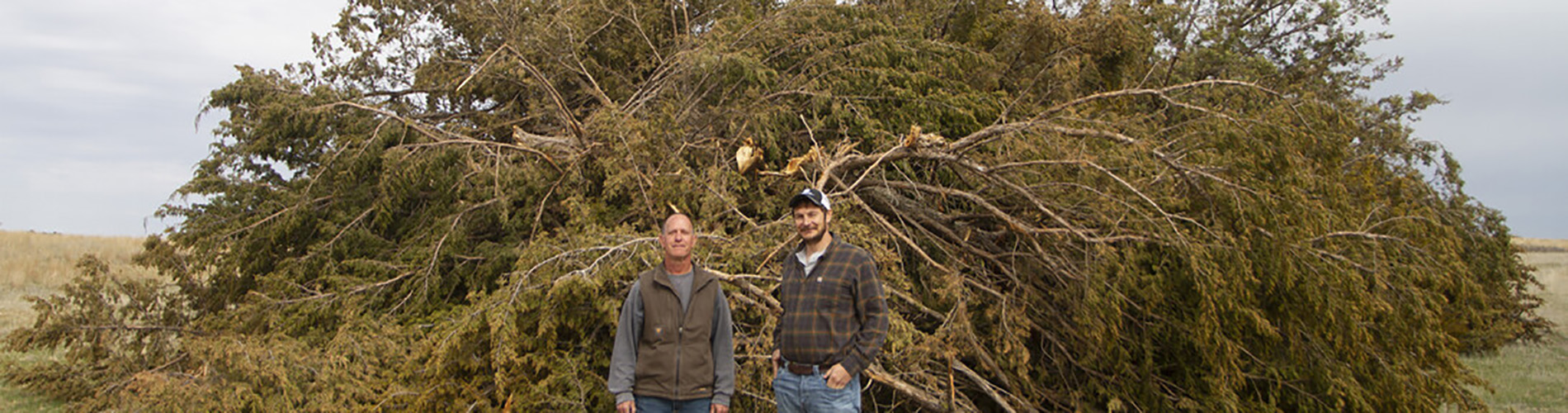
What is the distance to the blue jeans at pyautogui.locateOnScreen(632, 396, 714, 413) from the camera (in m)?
3.31

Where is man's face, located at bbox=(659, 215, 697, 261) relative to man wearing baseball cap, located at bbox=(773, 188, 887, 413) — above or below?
above

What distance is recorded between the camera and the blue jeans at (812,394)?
318 centimetres

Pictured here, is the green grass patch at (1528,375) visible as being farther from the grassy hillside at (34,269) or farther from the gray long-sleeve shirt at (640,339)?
the grassy hillside at (34,269)

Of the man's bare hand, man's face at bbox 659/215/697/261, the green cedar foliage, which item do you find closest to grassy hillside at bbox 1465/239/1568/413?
the green cedar foliage

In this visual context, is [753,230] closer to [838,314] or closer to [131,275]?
[838,314]

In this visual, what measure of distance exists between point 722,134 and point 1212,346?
12.3ft

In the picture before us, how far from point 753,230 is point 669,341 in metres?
2.14

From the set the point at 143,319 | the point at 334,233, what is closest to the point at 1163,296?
the point at 334,233

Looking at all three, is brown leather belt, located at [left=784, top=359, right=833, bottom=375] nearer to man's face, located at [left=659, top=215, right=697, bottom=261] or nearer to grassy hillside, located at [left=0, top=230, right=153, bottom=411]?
man's face, located at [left=659, top=215, right=697, bottom=261]

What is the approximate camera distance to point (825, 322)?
126 inches

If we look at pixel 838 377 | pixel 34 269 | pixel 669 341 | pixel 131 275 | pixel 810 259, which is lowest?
pixel 131 275

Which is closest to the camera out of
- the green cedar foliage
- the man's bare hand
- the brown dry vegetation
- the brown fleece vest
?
the man's bare hand

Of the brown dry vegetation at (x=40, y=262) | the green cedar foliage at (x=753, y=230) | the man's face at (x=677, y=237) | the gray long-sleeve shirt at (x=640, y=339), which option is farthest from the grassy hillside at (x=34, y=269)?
the man's face at (x=677, y=237)

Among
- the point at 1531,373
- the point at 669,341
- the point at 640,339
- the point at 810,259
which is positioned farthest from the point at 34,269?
the point at 1531,373
